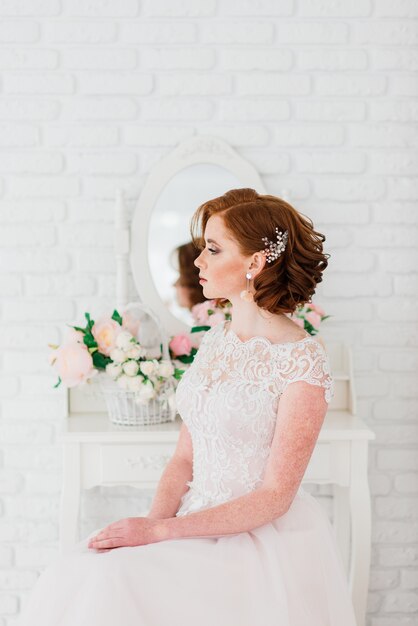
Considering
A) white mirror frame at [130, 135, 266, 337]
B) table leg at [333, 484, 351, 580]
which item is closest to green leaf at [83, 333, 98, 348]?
white mirror frame at [130, 135, 266, 337]

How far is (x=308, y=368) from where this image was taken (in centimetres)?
167

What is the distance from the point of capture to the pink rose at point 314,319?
94.0 inches

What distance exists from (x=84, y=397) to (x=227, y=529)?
1.00 meters

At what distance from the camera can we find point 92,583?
1.44 metres

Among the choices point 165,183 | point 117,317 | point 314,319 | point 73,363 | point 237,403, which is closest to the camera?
point 237,403

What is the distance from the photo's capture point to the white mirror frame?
2.52m

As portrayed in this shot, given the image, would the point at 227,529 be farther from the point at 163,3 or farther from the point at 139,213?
the point at 163,3

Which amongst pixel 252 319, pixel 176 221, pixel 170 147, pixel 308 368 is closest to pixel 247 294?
pixel 252 319

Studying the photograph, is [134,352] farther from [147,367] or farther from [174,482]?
[174,482]

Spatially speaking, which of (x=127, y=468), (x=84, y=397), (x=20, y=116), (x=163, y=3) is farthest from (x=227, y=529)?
(x=163, y=3)

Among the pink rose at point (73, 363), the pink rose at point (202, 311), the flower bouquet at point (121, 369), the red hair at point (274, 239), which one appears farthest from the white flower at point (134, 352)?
the red hair at point (274, 239)

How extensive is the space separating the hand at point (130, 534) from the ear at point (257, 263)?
63cm

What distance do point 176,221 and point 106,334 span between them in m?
0.54

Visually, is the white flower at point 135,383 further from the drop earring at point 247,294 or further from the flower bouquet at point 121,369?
the drop earring at point 247,294
